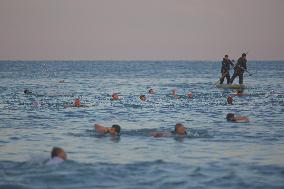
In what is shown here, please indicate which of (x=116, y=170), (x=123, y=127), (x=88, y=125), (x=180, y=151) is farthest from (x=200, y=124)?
(x=116, y=170)

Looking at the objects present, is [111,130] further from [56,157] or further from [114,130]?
[56,157]

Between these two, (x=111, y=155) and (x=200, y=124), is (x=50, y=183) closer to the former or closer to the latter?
(x=111, y=155)

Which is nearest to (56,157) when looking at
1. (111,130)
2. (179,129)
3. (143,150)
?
(143,150)

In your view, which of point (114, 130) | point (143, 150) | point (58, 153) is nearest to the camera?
point (58, 153)

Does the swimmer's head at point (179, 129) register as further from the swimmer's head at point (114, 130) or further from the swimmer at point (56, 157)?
the swimmer at point (56, 157)

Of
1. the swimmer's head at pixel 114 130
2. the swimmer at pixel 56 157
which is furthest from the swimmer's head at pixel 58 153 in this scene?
the swimmer's head at pixel 114 130

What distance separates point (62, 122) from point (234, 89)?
2186 cm

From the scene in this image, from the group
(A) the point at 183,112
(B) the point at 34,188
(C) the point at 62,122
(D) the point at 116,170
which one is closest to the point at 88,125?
(C) the point at 62,122

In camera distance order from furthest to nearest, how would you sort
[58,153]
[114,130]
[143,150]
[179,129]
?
[114,130] < [179,129] < [143,150] < [58,153]

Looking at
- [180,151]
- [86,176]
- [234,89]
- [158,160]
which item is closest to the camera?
[86,176]

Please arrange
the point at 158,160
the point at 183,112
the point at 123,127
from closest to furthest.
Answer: the point at 158,160 → the point at 123,127 → the point at 183,112

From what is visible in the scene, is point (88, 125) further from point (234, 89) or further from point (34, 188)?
point (234, 89)

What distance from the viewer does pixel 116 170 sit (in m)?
13.0

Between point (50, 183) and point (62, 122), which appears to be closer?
point (50, 183)
